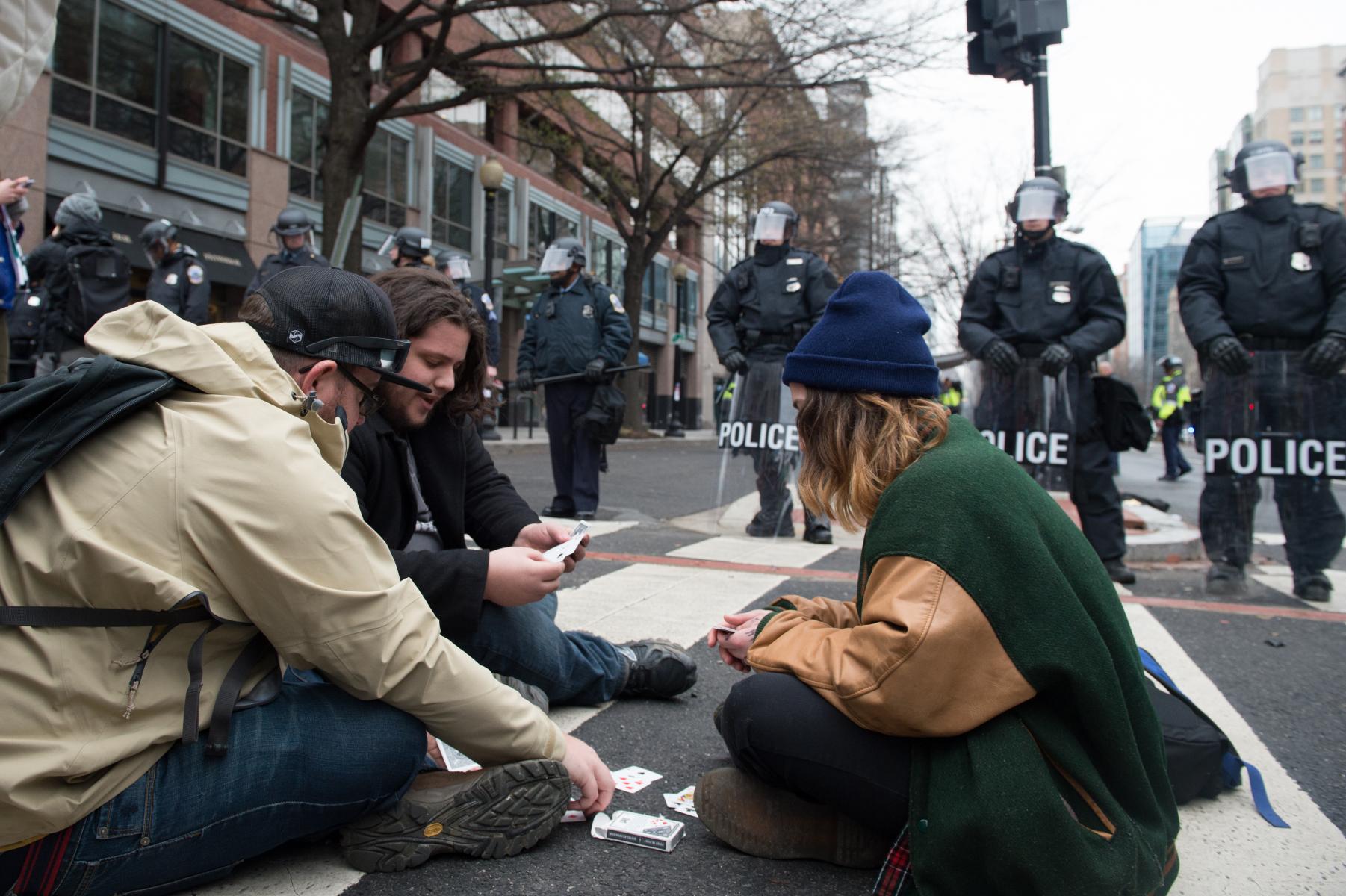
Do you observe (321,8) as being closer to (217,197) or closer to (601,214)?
(217,197)

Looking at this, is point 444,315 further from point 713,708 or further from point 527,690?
point 713,708

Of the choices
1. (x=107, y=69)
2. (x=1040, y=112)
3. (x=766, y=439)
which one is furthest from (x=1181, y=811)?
(x=107, y=69)

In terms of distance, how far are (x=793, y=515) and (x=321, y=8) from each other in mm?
8821

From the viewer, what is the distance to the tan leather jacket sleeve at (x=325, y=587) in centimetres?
157

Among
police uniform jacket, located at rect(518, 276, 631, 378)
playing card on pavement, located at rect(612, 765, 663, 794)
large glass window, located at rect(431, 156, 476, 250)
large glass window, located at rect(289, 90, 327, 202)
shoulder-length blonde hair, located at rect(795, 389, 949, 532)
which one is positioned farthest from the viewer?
large glass window, located at rect(431, 156, 476, 250)

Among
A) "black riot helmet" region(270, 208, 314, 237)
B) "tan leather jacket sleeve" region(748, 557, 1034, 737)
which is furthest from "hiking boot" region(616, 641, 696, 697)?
"black riot helmet" region(270, 208, 314, 237)

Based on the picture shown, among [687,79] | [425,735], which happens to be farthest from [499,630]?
[687,79]

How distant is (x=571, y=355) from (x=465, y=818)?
6350 millimetres

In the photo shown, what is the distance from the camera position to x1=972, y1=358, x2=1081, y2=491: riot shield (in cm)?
587

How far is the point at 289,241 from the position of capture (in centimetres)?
733

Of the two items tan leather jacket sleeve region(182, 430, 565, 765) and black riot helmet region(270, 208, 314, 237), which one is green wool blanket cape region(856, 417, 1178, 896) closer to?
tan leather jacket sleeve region(182, 430, 565, 765)

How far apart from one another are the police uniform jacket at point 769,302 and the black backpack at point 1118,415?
78.5 inches

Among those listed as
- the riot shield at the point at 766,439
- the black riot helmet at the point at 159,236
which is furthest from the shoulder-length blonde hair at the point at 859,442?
the black riot helmet at the point at 159,236

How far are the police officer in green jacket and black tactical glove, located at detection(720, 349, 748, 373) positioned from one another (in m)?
11.9
